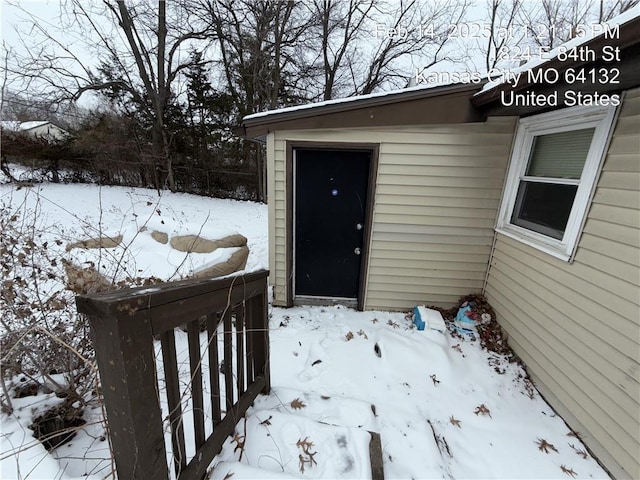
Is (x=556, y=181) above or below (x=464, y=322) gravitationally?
above

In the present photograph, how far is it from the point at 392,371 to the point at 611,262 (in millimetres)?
1921

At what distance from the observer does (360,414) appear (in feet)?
6.60

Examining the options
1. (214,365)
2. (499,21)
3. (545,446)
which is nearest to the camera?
(214,365)

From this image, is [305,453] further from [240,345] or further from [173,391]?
[173,391]

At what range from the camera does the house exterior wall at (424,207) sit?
3098mm

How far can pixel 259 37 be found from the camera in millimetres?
9398

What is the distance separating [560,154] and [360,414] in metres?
2.93

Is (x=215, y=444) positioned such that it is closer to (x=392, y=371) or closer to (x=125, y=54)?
(x=392, y=371)

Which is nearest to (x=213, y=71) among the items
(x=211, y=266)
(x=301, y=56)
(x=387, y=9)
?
(x=301, y=56)

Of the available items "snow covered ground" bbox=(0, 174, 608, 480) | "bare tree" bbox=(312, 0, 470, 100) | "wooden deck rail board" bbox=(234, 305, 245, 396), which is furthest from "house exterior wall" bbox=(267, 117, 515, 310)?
"bare tree" bbox=(312, 0, 470, 100)

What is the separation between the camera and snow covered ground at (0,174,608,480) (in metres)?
1.48

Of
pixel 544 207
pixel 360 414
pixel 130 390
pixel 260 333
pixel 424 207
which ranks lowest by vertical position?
pixel 360 414

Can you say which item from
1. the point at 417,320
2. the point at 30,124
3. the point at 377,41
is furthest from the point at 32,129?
the point at 417,320

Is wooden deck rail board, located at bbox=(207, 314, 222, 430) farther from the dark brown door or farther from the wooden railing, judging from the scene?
the dark brown door
